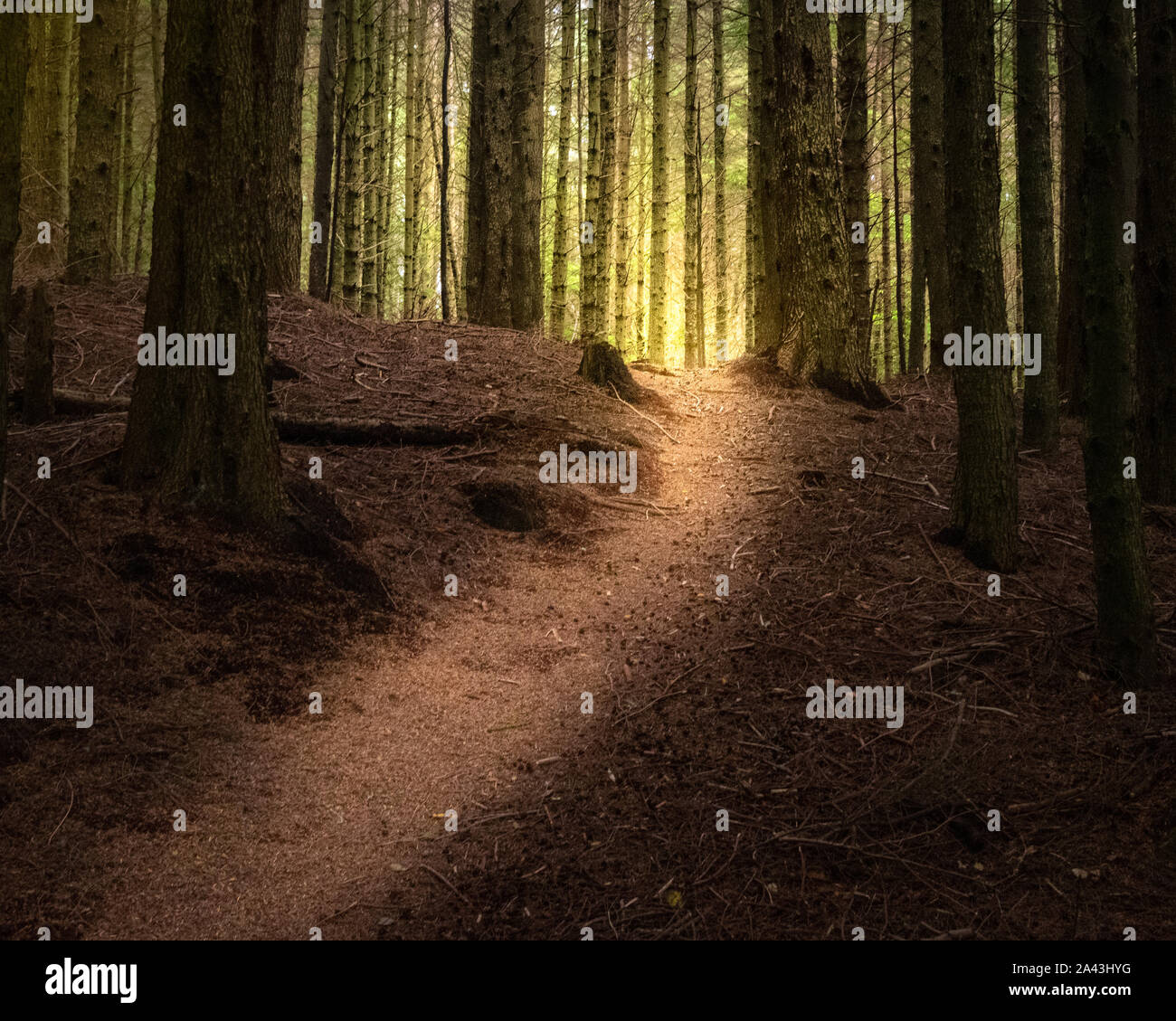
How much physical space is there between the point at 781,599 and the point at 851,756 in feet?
5.65

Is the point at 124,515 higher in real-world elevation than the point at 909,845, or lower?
higher

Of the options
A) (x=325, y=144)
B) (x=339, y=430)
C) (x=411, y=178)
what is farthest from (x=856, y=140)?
(x=411, y=178)

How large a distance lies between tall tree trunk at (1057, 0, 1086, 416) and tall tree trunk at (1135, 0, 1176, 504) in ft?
4.43

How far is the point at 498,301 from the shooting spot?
43.4 feet

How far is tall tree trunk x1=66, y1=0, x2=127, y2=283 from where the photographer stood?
10.7 metres

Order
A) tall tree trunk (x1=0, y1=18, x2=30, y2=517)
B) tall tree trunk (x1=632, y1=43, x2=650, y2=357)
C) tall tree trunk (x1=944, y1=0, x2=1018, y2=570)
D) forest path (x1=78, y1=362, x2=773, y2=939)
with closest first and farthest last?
1. forest path (x1=78, y1=362, x2=773, y2=939)
2. tall tree trunk (x1=0, y1=18, x2=30, y2=517)
3. tall tree trunk (x1=944, y1=0, x2=1018, y2=570)
4. tall tree trunk (x1=632, y1=43, x2=650, y2=357)

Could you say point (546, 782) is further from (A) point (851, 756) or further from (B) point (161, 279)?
(B) point (161, 279)

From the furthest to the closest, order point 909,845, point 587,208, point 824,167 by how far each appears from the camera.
A: point 587,208 → point 824,167 → point 909,845

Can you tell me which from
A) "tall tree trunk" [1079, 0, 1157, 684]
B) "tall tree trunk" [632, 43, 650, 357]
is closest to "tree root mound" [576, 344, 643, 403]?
"tall tree trunk" [1079, 0, 1157, 684]

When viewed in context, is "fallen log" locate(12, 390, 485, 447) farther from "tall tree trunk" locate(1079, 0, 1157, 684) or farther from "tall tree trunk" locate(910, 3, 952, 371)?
"tall tree trunk" locate(910, 3, 952, 371)

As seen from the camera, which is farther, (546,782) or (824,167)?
(824,167)

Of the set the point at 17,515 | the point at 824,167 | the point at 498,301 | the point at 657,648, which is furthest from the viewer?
the point at 498,301

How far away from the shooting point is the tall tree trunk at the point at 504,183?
507 inches
